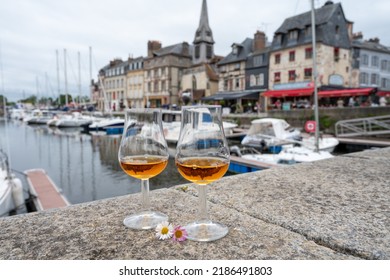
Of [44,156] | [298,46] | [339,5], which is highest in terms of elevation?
[339,5]

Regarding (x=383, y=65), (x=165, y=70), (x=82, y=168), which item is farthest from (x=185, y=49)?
(x=82, y=168)

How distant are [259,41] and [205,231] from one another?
34823 millimetres

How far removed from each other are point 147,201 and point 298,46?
29.8 metres

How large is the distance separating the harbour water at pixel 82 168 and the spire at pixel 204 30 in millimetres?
24720

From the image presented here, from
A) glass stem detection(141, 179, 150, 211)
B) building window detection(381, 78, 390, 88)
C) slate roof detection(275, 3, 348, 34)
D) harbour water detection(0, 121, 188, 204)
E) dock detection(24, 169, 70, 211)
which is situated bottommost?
harbour water detection(0, 121, 188, 204)

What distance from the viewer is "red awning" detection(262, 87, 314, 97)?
2547 centimetres

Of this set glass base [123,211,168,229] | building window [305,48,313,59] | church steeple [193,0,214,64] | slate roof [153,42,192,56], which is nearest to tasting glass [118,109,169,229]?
glass base [123,211,168,229]

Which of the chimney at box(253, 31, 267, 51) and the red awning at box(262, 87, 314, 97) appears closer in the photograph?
the red awning at box(262, 87, 314, 97)

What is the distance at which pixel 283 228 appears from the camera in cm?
110

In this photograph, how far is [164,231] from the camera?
39.8 inches

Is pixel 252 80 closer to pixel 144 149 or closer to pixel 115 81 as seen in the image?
pixel 115 81

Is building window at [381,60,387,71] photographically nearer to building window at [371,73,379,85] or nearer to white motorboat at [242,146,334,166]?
building window at [371,73,379,85]
